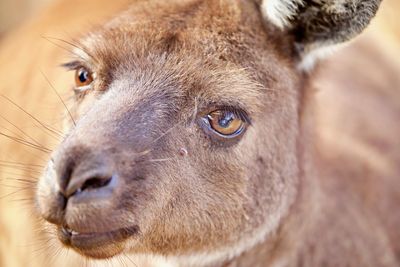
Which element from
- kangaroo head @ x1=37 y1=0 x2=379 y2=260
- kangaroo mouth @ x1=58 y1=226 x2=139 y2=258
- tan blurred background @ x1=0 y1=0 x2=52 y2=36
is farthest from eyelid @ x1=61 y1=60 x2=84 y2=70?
tan blurred background @ x1=0 y1=0 x2=52 y2=36

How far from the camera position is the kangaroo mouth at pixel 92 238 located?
9.47ft

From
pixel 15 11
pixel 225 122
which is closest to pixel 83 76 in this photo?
pixel 225 122

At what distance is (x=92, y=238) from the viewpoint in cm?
288

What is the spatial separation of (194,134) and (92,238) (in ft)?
2.10

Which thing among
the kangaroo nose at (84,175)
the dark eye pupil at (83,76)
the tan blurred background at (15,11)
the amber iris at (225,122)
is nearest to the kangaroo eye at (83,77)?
the dark eye pupil at (83,76)

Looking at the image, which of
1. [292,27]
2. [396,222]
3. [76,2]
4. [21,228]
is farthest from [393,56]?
[21,228]

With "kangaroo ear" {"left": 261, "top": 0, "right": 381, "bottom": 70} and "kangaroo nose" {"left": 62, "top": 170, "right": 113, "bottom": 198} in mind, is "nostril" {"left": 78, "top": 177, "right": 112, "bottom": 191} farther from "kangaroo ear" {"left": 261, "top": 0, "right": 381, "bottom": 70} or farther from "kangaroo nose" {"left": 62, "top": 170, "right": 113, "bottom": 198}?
"kangaroo ear" {"left": 261, "top": 0, "right": 381, "bottom": 70}

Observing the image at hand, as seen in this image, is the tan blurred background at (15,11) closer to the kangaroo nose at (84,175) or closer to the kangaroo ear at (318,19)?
the kangaroo ear at (318,19)

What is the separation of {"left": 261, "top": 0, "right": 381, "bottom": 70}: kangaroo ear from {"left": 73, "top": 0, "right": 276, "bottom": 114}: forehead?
151mm

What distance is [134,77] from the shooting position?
10.2ft

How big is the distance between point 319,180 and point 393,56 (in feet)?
8.76

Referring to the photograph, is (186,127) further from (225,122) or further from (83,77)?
(83,77)

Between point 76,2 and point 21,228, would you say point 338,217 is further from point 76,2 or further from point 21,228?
point 76,2

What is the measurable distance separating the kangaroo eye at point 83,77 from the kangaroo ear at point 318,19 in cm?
88
